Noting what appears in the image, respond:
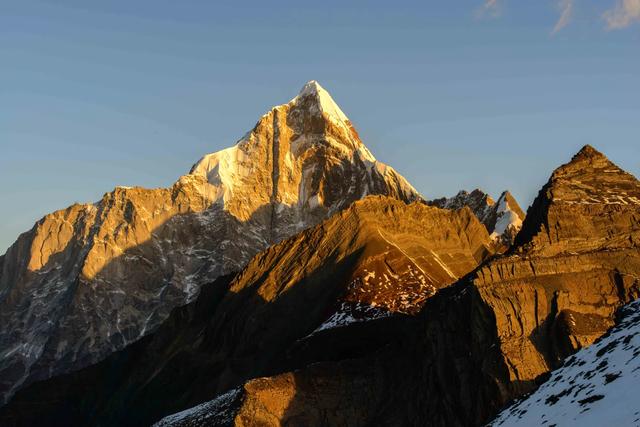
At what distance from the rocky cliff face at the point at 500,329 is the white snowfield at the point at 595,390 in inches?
748

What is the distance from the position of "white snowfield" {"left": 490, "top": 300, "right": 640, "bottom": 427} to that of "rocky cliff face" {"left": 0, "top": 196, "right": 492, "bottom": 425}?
190 ft

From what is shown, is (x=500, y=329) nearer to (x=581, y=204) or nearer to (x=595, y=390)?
(x=581, y=204)

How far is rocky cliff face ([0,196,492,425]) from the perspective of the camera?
121375 mm

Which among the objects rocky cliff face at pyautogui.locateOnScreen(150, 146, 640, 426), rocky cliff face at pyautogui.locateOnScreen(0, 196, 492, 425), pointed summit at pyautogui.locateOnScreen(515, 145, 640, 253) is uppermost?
rocky cliff face at pyautogui.locateOnScreen(0, 196, 492, 425)

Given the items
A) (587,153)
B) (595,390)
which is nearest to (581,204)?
(587,153)

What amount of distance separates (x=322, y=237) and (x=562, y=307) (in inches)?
2707

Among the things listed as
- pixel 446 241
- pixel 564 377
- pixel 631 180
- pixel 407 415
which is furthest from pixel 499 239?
pixel 564 377

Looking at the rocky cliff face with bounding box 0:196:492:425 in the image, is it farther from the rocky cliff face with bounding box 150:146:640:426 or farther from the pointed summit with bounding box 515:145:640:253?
the pointed summit with bounding box 515:145:640:253

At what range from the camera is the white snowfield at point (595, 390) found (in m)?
40.3

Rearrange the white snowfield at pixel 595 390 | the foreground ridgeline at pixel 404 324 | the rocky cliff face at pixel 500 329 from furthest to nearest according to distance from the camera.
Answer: the foreground ridgeline at pixel 404 324, the rocky cliff face at pixel 500 329, the white snowfield at pixel 595 390

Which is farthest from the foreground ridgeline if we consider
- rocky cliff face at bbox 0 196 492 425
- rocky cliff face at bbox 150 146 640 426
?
rocky cliff face at bbox 0 196 492 425

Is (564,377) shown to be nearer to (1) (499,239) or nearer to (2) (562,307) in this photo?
(2) (562,307)

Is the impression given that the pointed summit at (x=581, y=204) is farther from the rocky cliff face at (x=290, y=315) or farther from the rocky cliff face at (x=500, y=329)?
the rocky cliff face at (x=290, y=315)

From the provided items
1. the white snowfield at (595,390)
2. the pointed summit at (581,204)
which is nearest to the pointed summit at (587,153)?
the pointed summit at (581,204)
